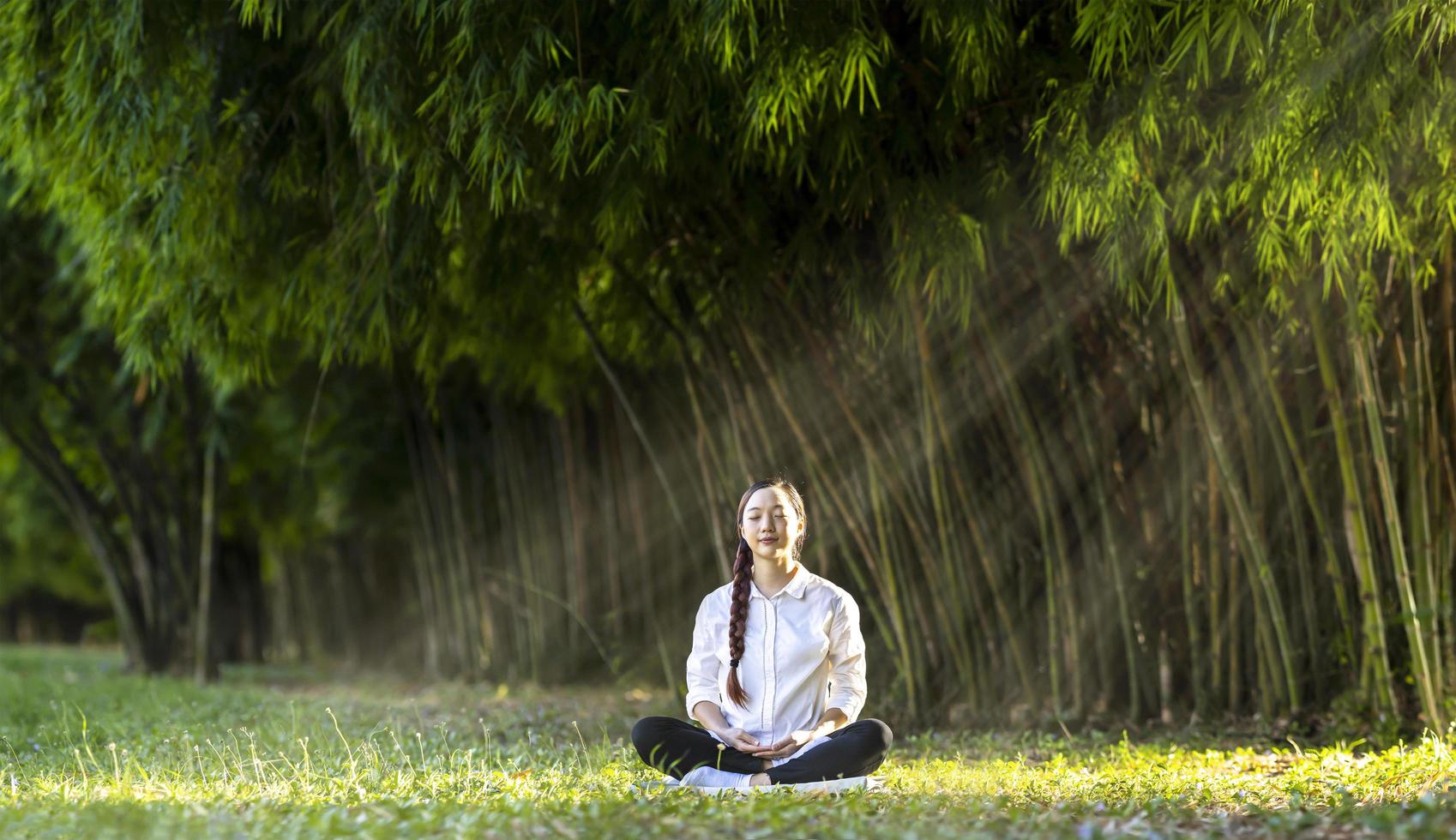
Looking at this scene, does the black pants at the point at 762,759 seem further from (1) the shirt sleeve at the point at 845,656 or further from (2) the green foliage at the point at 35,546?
(2) the green foliage at the point at 35,546

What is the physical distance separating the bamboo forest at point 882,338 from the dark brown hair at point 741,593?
0.01 m

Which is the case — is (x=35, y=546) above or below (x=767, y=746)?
above

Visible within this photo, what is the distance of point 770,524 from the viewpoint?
3.23 metres

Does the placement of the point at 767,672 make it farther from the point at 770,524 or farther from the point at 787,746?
the point at 770,524

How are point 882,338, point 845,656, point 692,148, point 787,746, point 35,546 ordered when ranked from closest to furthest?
1. point 787,746
2. point 845,656
3. point 692,148
4. point 882,338
5. point 35,546

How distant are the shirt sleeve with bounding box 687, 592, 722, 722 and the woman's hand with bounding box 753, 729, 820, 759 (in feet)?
0.63

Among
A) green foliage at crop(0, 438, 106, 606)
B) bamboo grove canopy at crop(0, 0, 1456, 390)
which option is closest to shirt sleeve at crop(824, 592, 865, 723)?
bamboo grove canopy at crop(0, 0, 1456, 390)

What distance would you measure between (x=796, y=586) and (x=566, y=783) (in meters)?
0.75

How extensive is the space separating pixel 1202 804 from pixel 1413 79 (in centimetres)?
185

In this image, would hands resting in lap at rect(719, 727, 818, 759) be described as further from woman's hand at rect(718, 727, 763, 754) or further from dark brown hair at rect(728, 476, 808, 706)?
dark brown hair at rect(728, 476, 808, 706)

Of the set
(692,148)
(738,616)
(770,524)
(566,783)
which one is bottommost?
(566,783)

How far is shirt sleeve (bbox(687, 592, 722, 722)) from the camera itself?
3.29 metres

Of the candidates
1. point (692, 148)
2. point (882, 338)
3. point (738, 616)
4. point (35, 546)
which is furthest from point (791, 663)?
point (35, 546)

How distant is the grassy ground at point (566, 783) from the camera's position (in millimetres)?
2506
